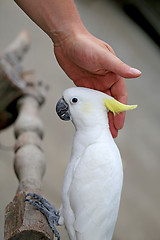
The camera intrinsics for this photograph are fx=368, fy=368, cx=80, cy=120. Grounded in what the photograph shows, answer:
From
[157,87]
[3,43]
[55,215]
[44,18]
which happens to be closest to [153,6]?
[157,87]

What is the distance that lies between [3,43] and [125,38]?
1.22 m

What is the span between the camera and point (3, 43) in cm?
248

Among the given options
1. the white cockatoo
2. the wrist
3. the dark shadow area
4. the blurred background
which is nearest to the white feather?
the white cockatoo

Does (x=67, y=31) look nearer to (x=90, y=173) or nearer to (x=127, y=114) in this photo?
(x=90, y=173)

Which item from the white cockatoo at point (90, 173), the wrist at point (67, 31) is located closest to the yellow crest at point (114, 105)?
the white cockatoo at point (90, 173)

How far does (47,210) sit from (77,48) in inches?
14.0

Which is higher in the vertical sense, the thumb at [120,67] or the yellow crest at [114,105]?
the thumb at [120,67]

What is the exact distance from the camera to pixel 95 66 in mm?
792

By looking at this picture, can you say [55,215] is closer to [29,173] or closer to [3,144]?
[29,173]

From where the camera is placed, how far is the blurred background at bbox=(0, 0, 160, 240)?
1625mm

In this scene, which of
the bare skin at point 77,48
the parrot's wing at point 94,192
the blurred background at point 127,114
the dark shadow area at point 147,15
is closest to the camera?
the parrot's wing at point 94,192

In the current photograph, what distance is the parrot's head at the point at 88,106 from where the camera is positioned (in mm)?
730

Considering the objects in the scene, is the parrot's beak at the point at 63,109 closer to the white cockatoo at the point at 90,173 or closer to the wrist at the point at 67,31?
the white cockatoo at the point at 90,173

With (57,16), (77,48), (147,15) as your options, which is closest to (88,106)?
(77,48)
